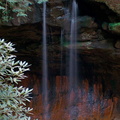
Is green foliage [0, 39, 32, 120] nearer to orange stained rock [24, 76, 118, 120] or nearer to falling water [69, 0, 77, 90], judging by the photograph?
falling water [69, 0, 77, 90]

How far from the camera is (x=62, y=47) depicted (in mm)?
6062

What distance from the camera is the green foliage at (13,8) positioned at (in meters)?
4.48

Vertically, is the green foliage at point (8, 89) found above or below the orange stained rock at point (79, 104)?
above

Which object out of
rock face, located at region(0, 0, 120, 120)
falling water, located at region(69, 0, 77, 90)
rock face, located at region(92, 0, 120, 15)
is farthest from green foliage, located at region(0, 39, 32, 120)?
falling water, located at region(69, 0, 77, 90)

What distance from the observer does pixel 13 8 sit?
15.0ft

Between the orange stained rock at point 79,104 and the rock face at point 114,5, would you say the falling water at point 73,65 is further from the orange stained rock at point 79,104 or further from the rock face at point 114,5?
the rock face at point 114,5

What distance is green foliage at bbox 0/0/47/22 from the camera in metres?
4.48

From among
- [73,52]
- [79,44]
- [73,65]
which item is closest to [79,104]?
[73,65]

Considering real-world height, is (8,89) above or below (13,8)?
below

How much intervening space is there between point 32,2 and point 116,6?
88.1 inches

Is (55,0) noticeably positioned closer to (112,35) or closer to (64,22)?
(64,22)

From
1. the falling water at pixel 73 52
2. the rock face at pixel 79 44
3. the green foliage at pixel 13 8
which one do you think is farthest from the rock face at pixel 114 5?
the green foliage at pixel 13 8

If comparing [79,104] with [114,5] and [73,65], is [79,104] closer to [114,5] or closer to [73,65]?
[73,65]

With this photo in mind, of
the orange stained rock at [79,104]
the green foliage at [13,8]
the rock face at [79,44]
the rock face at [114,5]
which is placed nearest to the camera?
the green foliage at [13,8]
